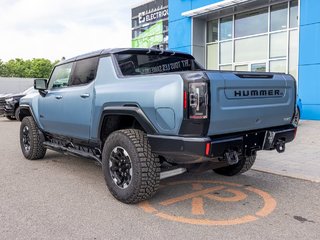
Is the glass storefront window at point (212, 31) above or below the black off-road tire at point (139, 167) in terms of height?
above

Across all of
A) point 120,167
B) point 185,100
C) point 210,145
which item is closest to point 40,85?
point 120,167

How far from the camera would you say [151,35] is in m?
29.8

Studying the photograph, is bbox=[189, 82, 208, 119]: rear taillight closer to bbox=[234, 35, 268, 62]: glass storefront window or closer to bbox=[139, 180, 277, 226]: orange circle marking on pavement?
bbox=[139, 180, 277, 226]: orange circle marking on pavement

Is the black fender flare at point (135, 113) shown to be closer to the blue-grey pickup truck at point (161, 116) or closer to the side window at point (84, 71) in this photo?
the blue-grey pickup truck at point (161, 116)

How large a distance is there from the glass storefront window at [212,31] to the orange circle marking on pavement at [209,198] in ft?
43.7

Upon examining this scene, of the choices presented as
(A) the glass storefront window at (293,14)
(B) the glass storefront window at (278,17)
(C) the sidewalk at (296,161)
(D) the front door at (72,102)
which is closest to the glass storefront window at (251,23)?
(B) the glass storefront window at (278,17)

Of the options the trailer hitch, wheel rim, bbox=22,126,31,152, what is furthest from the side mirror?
the trailer hitch

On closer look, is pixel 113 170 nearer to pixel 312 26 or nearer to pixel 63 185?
pixel 63 185

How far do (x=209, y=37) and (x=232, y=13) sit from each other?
1897mm

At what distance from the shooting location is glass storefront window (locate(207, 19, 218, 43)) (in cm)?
1719

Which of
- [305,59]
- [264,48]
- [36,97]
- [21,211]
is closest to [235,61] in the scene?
[264,48]

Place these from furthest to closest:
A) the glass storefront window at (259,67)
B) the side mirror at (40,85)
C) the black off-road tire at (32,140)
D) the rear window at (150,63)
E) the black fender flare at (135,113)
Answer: the glass storefront window at (259,67) < the black off-road tire at (32,140) < the side mirror at (40,85) < the rear window at (150,63) < the black fender flare at (135,113)

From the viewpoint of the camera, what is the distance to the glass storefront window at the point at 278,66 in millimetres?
14117

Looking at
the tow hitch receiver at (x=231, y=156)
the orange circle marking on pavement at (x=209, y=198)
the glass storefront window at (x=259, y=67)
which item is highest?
the glass storefront window at (x=259, y=67)
